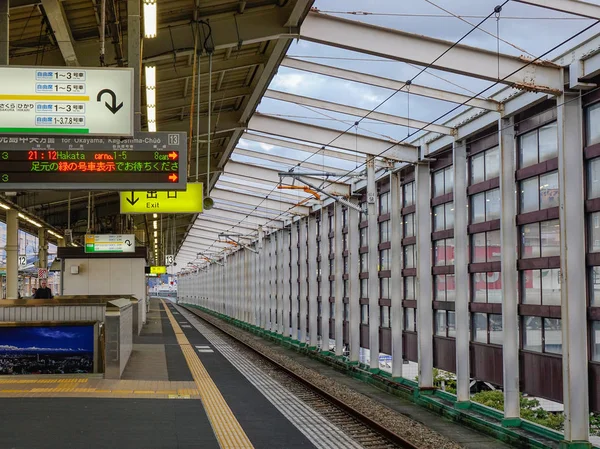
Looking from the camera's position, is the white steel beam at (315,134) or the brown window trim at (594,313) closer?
the brown window trim at (594,313)

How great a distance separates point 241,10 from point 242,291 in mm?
35701

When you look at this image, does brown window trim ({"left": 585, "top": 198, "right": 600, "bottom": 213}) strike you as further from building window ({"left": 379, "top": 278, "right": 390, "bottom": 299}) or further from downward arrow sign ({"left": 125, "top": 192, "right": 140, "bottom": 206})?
building window ({"left": 379, "top": 278, "right": 390, "bottom": 299})

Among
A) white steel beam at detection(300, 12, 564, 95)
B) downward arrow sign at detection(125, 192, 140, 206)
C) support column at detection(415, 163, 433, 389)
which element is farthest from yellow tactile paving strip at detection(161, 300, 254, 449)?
white steel beam at detection(300, 12, 564, 95)

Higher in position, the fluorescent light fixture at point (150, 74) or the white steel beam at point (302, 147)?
the white steel beam at point (302, 147)

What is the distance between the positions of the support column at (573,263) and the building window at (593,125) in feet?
0.51

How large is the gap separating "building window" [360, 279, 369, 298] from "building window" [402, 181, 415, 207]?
4.34m

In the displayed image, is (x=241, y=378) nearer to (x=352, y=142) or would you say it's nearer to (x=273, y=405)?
(x=273, y=405)

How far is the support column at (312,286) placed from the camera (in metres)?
29.3

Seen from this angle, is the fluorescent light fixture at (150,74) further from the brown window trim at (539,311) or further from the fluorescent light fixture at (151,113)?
the brown window trim at (539,311)

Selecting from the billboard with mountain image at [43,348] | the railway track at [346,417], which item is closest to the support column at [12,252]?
the railway track at [346,417]

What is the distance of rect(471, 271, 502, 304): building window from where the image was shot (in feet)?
50.6

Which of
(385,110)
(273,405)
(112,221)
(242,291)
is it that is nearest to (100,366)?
(273,405)

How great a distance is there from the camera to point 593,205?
11.9 metres

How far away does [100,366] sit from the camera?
15.6 metres
